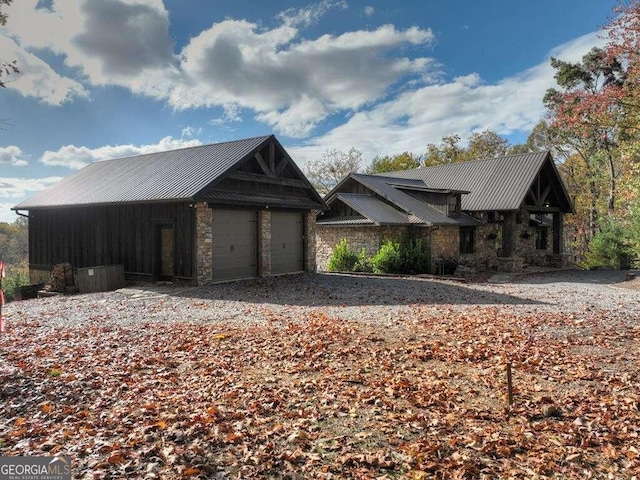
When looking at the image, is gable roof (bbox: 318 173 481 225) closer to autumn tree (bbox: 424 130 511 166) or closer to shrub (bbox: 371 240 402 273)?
shrub (bbox: 371 240 402 273)

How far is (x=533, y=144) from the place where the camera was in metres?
41.5

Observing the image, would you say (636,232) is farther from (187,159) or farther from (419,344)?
(187,159)

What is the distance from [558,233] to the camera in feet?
84.8

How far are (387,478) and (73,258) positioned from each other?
17.9 m

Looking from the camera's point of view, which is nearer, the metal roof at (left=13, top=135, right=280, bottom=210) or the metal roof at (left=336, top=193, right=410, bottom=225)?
the metal roof at (left=13, top=135, right=280, bottom=210)

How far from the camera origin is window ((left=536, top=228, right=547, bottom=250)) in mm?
26484

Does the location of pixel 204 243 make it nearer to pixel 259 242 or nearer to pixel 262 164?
pixel 259 242

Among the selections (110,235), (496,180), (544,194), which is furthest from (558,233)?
(110,235)

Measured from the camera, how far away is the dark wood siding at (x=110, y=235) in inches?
565

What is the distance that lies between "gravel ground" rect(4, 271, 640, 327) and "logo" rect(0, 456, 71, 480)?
562 cm

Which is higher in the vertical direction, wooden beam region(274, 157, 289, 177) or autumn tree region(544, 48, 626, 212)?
autumn tree region(544, 48, 626, 212)

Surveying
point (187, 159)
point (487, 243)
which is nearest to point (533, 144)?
point (487, 243)

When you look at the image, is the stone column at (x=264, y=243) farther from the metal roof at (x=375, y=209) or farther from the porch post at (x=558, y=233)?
the porch post at (x=558, y=233)

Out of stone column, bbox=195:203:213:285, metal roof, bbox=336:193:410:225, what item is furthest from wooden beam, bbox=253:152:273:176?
metal roof, bbox=336:193:410:225
